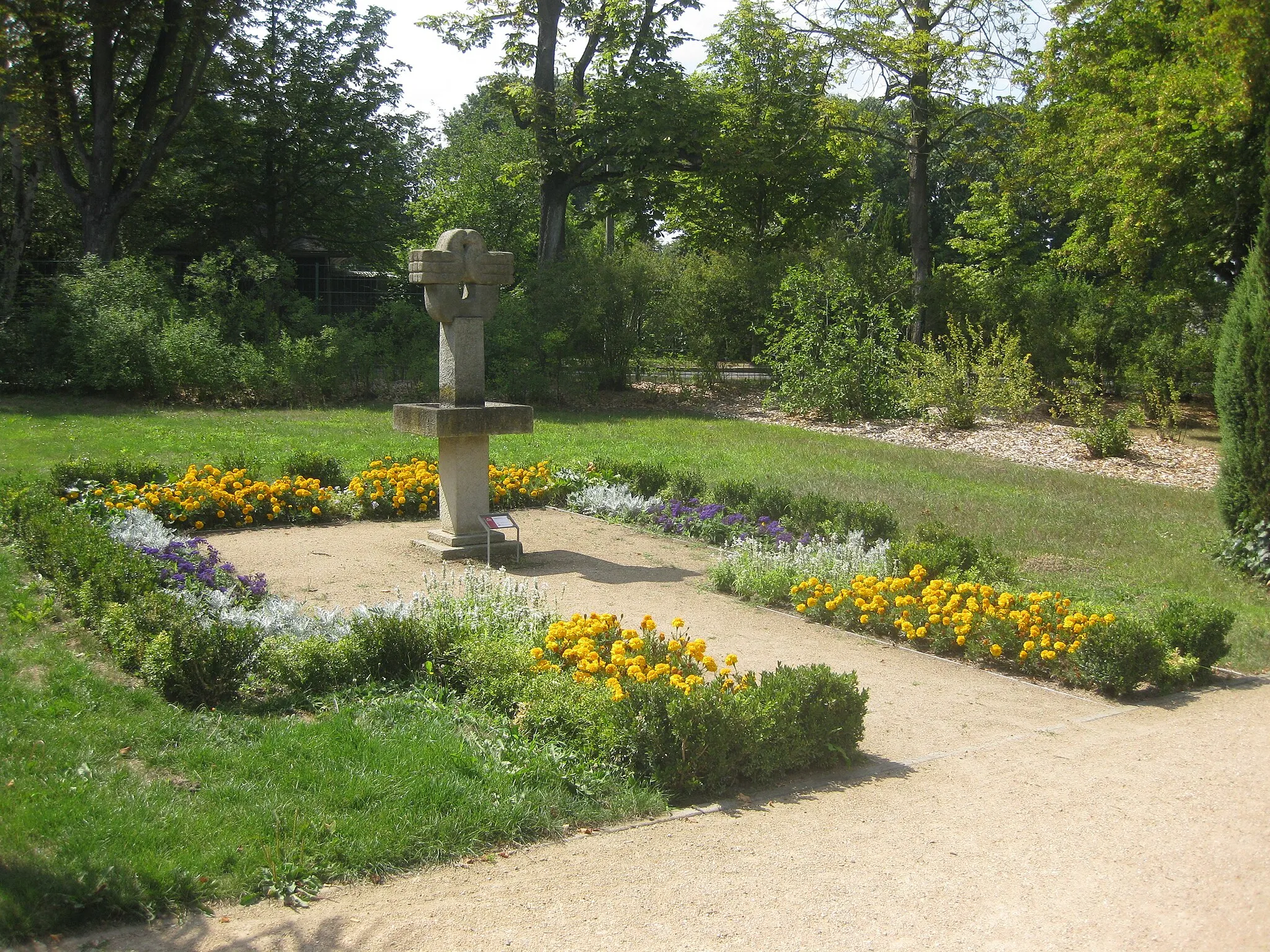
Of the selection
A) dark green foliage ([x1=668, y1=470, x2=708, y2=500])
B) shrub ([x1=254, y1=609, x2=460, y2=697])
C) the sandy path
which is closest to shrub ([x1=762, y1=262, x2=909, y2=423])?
dark green foliage ([x1=668, y1=470, x2=708, y2=500])

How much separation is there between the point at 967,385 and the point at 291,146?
53.2 ft

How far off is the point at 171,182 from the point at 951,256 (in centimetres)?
3189

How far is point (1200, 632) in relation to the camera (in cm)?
644

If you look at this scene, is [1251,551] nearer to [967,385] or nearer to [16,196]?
[967,385]

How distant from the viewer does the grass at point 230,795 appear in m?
3.50

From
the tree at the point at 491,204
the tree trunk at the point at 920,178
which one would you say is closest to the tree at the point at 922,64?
Result: the tree trunk at the point at 920,178

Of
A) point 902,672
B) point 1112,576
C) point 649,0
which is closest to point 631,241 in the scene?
point 649,0

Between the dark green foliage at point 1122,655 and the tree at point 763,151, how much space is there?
18823mm

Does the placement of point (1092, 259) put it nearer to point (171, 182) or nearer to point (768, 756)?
point (768, 756)

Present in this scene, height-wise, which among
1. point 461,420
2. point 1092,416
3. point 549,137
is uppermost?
point 549,137

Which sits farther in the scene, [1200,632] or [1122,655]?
[1200,632]

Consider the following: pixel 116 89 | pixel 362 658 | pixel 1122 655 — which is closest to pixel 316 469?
pixel 362 658

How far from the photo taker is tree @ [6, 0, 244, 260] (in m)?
19.3

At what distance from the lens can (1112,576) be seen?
28.8 feet
